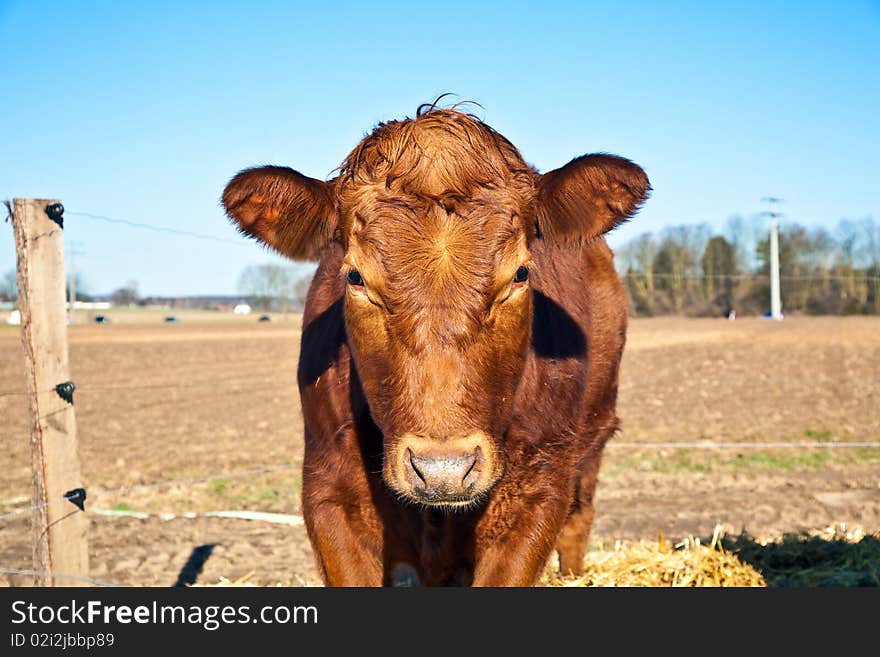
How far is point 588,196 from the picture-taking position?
3736 mm

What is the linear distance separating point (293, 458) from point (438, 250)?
8.60 metres

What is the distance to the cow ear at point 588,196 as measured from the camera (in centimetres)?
366

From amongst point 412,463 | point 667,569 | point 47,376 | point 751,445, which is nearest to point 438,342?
point 412,463

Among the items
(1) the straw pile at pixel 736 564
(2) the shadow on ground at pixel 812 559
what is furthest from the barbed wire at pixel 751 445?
(1) the straw pile at pixel 736 564

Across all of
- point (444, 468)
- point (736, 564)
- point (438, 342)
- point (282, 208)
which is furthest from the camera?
point (736, 564)

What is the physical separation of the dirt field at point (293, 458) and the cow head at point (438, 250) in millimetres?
3370

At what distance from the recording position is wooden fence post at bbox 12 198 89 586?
4953 millimetres

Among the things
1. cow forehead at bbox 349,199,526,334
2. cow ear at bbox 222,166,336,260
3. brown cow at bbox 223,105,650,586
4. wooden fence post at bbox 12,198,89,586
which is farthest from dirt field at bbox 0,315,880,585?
cow forehead at bbox 349,199,526,334

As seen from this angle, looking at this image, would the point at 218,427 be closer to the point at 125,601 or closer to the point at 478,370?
the point at 125,601

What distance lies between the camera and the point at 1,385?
18344mm

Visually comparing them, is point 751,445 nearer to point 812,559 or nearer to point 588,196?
point 812,559

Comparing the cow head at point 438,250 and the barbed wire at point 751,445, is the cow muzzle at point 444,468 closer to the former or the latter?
the cow head at point 438,250

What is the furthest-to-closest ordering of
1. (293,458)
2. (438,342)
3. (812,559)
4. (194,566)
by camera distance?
(293,458)
(194,566)
(812,559)
(438,342)

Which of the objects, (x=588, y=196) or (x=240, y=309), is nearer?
(x=588, y=196)
